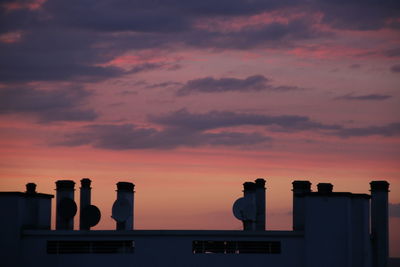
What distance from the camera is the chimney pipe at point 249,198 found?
63750 millimetres

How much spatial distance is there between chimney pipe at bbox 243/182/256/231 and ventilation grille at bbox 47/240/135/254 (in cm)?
809

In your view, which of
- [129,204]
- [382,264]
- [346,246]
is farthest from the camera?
[382,264]

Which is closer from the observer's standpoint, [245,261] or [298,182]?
[245,261]

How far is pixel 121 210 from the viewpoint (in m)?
63.5

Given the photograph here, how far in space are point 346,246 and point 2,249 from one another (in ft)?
76.2

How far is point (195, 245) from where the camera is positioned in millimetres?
62156

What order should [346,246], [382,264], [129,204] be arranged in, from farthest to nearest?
1. [382,264]
2. [129,204]
3. [346,246]

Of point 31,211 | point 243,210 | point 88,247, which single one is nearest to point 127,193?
point 88,247

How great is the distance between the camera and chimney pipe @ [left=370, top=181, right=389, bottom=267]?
67.4m

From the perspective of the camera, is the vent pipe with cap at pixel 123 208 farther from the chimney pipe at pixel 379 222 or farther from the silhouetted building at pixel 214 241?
the chimney pipe at pixel 379 222

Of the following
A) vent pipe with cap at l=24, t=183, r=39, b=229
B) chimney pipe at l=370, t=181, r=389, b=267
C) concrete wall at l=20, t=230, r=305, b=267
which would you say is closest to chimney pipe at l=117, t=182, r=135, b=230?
concrete wall at l=20, t=230, r=305, b=267

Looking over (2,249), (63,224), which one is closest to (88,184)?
(63,224)

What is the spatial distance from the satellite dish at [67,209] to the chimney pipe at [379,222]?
864 inches

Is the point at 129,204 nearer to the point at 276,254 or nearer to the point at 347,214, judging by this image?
the point at 276,254
